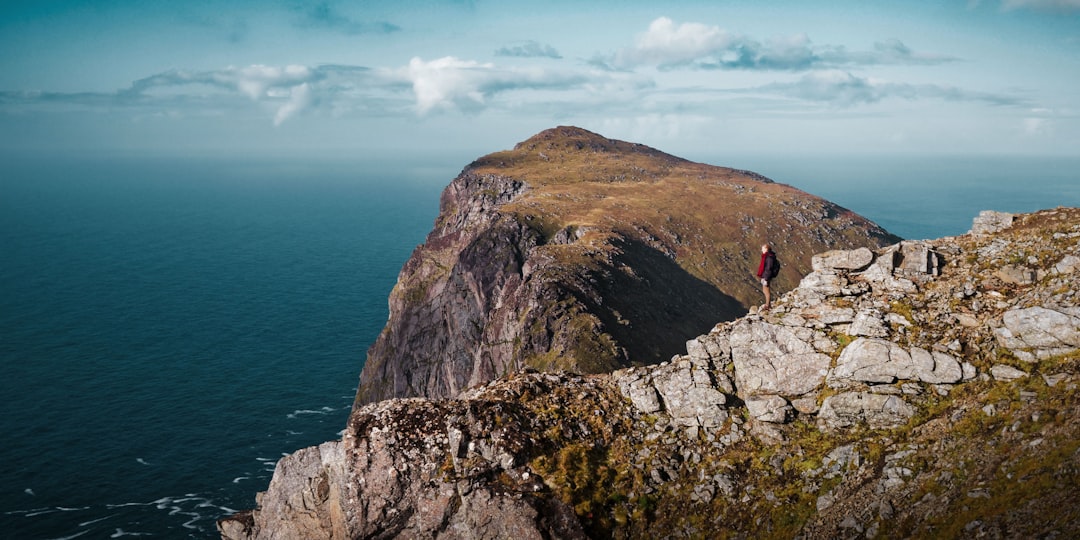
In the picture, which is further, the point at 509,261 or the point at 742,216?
the point at 742,216

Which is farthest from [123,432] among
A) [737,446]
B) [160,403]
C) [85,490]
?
[737,446]

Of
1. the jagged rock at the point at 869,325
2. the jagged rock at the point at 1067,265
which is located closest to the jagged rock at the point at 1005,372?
the jagged rock at the point at 869,325

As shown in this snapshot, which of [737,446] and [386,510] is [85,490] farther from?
[737,446]

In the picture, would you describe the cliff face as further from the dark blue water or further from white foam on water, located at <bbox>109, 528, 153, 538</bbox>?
white foam on water, located at <bbox>109, 528, 153, 538</bbox>

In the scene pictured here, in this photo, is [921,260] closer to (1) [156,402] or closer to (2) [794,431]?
(2) [794,431]

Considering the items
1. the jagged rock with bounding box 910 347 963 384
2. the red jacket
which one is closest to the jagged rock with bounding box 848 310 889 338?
the jagged rock with bounding box 910 347 963 384

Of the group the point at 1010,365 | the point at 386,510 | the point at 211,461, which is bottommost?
the point at 211,461

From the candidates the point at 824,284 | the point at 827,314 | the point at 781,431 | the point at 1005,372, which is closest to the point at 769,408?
the point at 781,431

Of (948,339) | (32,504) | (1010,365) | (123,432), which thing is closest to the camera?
(1010,365)
